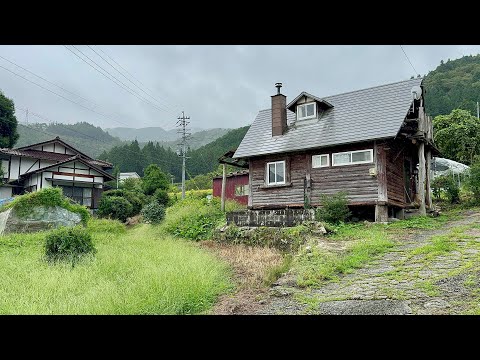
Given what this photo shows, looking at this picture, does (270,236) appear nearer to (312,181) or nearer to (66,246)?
(312,181)

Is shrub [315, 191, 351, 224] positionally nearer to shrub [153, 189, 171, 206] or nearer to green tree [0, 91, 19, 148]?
shrub [153, 189, 171, 206]

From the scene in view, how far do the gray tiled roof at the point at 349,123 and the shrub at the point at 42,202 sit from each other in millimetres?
6972

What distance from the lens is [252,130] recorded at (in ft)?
54.4

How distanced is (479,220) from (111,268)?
9987mm

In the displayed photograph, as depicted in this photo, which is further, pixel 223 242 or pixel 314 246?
pixel 223 242

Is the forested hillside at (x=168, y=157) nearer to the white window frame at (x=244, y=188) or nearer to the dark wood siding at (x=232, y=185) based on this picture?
the dark wood siding at (x=232, y=185)

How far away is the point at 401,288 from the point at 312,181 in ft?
28.3

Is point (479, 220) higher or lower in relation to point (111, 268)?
higher

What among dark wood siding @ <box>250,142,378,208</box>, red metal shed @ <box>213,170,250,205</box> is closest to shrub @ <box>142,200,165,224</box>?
dark wood siding @ <box>250,142,378,208</box>
